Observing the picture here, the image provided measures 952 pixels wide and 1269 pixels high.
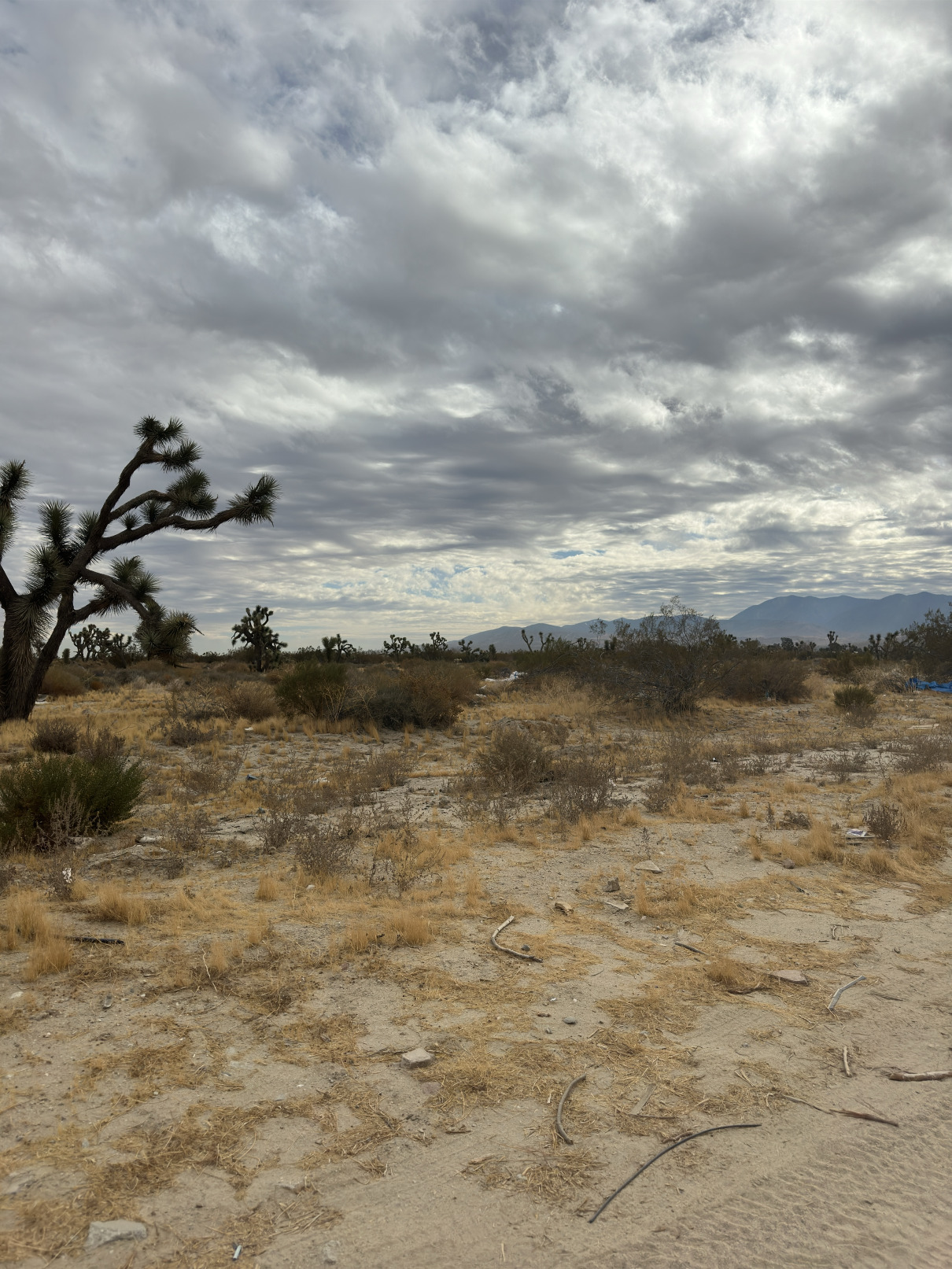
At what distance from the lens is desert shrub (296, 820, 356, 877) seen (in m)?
7.14

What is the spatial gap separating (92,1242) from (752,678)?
26772 mm

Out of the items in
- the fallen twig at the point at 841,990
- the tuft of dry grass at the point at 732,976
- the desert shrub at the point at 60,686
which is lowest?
the fallen twig at the point at 841,990

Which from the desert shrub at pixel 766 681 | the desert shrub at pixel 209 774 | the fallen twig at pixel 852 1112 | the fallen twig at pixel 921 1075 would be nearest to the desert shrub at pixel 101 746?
the desert shrub at pixel 209 774

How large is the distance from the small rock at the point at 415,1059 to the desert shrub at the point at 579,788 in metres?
5.76

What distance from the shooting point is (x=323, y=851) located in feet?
23.8

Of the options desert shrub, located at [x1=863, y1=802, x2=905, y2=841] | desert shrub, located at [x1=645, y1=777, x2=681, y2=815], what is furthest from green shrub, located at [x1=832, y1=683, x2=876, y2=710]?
desert shrub, located at [x1=863, y1=802, x2=905, y2=841]

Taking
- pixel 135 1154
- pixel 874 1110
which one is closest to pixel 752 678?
pixel 874 1110

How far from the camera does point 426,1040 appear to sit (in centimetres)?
410

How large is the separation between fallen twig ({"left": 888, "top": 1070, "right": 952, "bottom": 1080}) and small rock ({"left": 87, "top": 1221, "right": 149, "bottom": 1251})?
356 centimetres

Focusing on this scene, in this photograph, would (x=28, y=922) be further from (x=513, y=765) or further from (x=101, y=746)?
(x=513, y=765)

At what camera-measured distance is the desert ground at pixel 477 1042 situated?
273 centimetres

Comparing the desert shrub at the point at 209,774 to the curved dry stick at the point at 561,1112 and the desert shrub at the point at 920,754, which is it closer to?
the curved dry stick at the point at 561,1112

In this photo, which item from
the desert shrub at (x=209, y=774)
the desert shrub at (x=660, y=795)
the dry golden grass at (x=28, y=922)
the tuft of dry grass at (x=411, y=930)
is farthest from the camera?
the desert shrub at (x=209, y=774)

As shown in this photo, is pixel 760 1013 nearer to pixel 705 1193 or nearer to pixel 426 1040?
pixel 705 1193
